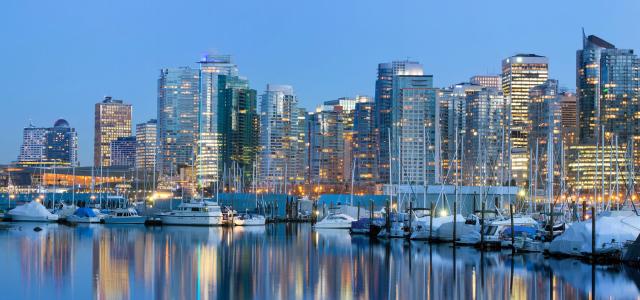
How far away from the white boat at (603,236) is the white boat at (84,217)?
195 ft

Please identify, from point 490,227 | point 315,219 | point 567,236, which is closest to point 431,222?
point 490,227

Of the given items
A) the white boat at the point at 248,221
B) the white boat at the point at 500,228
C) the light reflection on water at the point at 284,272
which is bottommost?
the white boat at the point at 248,221

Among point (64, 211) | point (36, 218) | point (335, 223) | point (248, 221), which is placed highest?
point (64, 211)

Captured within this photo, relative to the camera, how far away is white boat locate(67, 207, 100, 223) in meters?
99.3

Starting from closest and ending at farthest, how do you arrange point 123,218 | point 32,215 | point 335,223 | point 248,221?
point 335,223, point 123,218, point 248,221, point 32,215

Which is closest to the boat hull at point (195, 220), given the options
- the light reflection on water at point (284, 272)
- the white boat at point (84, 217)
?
the white boat at point (84, 217)

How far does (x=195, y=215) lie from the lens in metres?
93.5

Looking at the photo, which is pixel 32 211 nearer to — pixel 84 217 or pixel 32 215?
pixel 32 215

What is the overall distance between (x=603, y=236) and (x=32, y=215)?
6871 centimetres

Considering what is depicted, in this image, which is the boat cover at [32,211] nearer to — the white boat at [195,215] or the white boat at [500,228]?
the white boat at [195,215]

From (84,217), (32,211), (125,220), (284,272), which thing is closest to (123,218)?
(125,220)

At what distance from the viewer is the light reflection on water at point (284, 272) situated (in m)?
38.1

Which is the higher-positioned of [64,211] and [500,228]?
[500,228]

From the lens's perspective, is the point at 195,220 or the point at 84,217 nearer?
the point at 195,220
